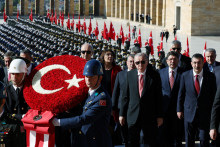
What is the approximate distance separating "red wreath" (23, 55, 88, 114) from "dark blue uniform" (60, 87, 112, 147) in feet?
0.43

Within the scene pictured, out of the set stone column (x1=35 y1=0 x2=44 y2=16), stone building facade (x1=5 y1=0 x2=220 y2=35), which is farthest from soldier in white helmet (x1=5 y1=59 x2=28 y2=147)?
stone column (x1=35 y1=0 x2=44 y2=16)

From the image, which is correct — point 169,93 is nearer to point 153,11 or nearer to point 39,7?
point 153,11

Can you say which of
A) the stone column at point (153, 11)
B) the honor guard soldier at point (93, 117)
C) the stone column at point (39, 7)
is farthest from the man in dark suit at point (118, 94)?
the stone column at point (39, 7)

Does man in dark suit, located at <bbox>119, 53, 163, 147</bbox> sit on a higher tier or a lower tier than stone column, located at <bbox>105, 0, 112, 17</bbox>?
lower

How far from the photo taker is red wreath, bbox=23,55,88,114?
4.55 metres

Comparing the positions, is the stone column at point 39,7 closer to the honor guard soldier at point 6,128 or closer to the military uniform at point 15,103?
the military uniform at point 15,103

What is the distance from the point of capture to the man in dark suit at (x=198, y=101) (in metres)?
7.14

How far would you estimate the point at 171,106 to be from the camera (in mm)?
7820

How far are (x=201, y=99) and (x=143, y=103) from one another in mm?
970

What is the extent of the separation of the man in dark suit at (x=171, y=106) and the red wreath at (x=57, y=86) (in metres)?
3.23

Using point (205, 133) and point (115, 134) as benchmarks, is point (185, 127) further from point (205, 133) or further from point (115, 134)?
point (115, 134)

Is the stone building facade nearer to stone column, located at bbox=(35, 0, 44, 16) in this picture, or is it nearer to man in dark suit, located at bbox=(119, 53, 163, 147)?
stone column, located at bbox=(35, 0, 44, 16)

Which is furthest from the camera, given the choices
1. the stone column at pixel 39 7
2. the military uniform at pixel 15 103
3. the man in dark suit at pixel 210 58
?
the stone column at pixel 39 7

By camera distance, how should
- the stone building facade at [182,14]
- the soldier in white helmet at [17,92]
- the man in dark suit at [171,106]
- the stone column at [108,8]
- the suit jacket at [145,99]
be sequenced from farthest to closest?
the stone column at [108,8] < the stone building facade at [182,14] < the man in dark suit at [171,106] < the suit jacket at [145,99] < the soldier in white helmet at [17,92]
